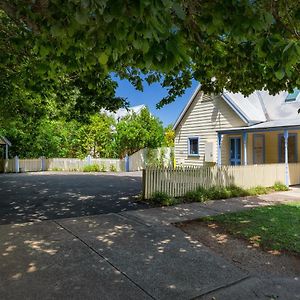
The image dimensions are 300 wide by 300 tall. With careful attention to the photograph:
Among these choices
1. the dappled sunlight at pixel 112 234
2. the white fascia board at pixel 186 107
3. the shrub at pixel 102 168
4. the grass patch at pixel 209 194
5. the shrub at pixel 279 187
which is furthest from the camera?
the shrub at pixel 102 168

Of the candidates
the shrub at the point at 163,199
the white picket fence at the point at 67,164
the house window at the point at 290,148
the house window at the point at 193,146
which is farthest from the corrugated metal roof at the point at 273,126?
the white picket fence at the point at 67,164

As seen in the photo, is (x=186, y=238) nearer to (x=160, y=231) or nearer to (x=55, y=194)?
(x=160, y=231)

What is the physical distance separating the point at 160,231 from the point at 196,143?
47.0ft

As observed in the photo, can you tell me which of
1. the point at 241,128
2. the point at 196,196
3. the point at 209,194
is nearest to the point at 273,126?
the point at 241,128

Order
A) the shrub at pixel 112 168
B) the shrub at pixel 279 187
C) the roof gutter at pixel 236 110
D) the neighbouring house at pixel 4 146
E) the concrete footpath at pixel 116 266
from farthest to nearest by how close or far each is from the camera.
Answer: the shrub at pixel 112 168, the neighbouring house at pixel 4 146, the roof gutter at pixel 236 110, the shrub at pixel 279 187, the concrete footpath at pixel 116 266

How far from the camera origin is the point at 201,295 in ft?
13.5

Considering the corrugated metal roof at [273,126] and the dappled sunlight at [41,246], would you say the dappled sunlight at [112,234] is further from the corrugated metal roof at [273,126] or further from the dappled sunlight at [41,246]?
the corrugated metal roof at [273,126]

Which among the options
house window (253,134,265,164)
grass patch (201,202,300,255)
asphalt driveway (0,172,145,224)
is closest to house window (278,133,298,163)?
house window (253,134,265,164)

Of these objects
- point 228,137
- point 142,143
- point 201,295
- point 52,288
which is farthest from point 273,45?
point 142,143

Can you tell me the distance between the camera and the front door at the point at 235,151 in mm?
18172

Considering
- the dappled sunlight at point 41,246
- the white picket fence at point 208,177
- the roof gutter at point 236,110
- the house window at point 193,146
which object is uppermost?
the roof gutter at point 236,110

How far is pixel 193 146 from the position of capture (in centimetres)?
2105

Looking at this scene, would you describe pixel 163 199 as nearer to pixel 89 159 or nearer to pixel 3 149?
pixel 89 159

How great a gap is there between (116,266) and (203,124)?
52.5 ft
